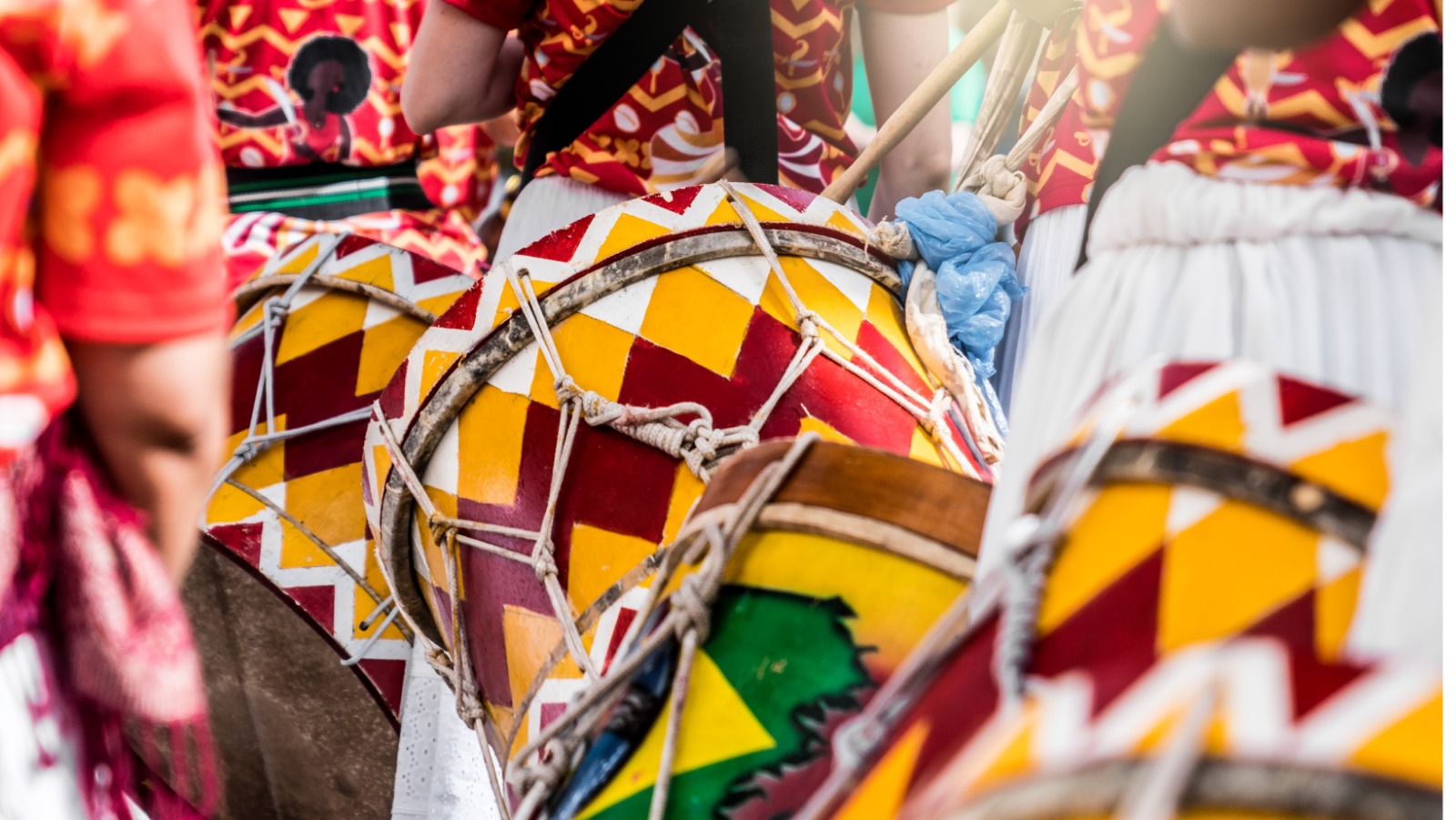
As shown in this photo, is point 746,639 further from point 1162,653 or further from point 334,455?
point 334,455

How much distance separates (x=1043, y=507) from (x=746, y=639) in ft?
0.98

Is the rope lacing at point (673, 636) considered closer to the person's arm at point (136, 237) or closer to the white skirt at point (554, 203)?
the person's arm at point (136, 237)

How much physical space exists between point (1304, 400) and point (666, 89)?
53.7 inches

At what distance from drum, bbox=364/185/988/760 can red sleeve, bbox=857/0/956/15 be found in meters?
0.60

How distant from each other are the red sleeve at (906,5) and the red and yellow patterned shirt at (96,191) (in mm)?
1427

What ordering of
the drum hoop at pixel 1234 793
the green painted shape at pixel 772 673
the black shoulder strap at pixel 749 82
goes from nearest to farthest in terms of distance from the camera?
1. the drum hoop at pixel 1234 793
2. the green painted shape at pixel 772 673
3. the black shoulder strap at pixel 749 82

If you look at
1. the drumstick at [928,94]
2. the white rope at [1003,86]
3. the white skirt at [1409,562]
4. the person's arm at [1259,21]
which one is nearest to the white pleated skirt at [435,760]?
the drumstick at [928,94]

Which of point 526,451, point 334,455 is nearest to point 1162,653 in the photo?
point 526,451

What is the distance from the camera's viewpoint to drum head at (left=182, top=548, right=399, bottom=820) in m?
1.93

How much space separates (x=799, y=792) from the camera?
2.92 feet

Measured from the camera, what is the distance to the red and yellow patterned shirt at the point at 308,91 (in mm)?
2332

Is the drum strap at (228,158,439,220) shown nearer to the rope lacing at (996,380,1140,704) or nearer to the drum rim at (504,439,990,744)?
the drum rim at (504,439,990,744)

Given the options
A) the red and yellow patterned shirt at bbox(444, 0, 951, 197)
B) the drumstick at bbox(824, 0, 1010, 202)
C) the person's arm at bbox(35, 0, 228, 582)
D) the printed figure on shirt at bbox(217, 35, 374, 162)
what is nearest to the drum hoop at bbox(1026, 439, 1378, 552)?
the person's arm at bbox(35, 0, 228, 582)

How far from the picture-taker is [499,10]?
1901mm
